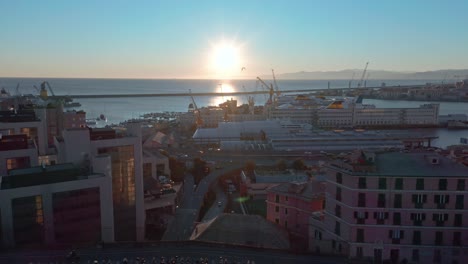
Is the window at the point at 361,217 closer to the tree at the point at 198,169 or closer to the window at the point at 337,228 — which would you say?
the window at the point at 337,228

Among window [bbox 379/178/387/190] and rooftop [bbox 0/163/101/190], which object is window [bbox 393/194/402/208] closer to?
window [bbox 379/178/387/190]

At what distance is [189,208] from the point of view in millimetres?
6520

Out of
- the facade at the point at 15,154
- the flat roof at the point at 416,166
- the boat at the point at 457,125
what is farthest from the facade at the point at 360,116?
the flat roof at the point at 416,166

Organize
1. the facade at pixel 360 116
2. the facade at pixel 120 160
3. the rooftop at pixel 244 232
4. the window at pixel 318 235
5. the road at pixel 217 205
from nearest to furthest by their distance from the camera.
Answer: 1. the window at pixel 318 235
2. the rooftop at pixel 244 232
3. the facade at pixel 120 160
4. the road at pixel 217 205
5. the facade at pixel 360 116

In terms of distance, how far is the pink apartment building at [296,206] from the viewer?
187 inches

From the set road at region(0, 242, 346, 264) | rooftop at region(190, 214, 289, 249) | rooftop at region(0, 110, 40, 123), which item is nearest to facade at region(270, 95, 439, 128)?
rooftop at region(0, 110, 40, 123)

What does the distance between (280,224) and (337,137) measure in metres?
8.95

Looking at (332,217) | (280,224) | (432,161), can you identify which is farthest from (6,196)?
(432,161)

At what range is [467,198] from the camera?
131 inches

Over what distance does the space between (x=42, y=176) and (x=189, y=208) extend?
3126mm

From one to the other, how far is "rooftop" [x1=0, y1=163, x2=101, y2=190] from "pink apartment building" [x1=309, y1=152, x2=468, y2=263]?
2459mm

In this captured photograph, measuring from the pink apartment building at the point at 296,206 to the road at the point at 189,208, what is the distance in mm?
1179

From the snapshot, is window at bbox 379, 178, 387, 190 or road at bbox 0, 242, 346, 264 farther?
window at bbox 379, 178, 387, 190

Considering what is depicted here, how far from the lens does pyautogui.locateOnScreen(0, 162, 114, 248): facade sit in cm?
339
